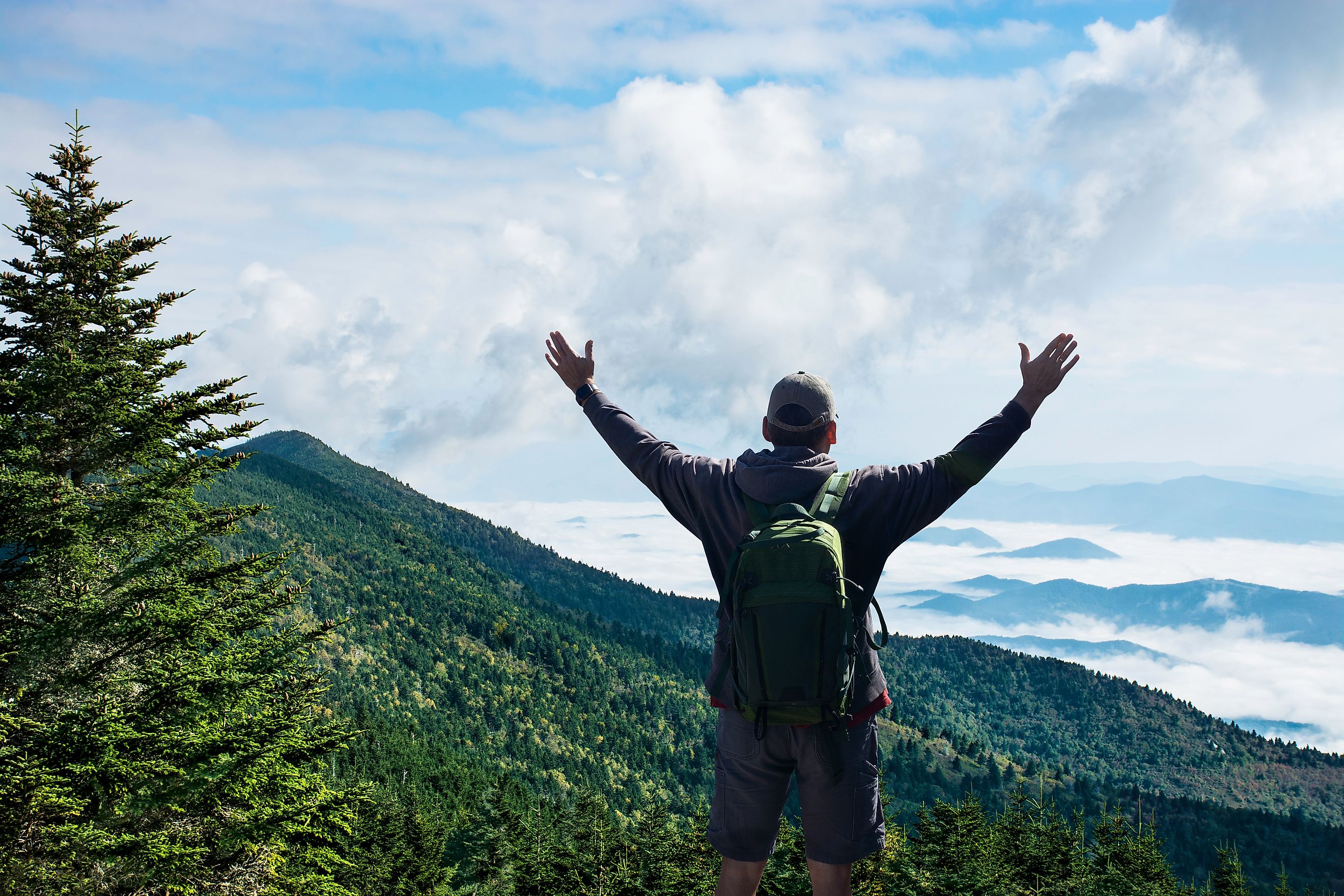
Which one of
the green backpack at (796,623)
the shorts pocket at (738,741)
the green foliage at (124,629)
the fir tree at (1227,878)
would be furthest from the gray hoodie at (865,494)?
the fir tree at (1227,878)

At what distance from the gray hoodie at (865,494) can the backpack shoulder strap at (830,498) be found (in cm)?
6

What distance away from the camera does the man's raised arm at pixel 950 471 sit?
14.8 feet

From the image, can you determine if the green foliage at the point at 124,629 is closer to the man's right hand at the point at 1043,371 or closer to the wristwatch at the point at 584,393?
the wristwatch at the point at 584,393

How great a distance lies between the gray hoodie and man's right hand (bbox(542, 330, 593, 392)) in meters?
1.22

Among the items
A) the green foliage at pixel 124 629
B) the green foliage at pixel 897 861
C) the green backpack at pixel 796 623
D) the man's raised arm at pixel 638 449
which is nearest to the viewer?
the green backpack at pixel 796 623

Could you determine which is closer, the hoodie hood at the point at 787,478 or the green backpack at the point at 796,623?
the green backpack at the point at 796,623

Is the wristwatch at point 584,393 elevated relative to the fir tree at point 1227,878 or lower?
elevated

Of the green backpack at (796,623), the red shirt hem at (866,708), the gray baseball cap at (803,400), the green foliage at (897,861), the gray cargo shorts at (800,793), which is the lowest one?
the green foliage at (897,861)

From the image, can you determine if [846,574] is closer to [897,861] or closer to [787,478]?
[787,478]

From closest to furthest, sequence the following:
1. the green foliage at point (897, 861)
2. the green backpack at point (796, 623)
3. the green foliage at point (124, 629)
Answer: the green backpack at point (796, 623) → the green foliage at point (124, 629) → the green foliage at point (897, 861)

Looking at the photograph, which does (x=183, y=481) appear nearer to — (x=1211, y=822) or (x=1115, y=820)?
(x=1115, y=820)

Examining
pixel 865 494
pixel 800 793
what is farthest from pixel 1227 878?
pixel 865 494

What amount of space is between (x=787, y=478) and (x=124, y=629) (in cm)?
1395

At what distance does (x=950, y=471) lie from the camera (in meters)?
4.51
